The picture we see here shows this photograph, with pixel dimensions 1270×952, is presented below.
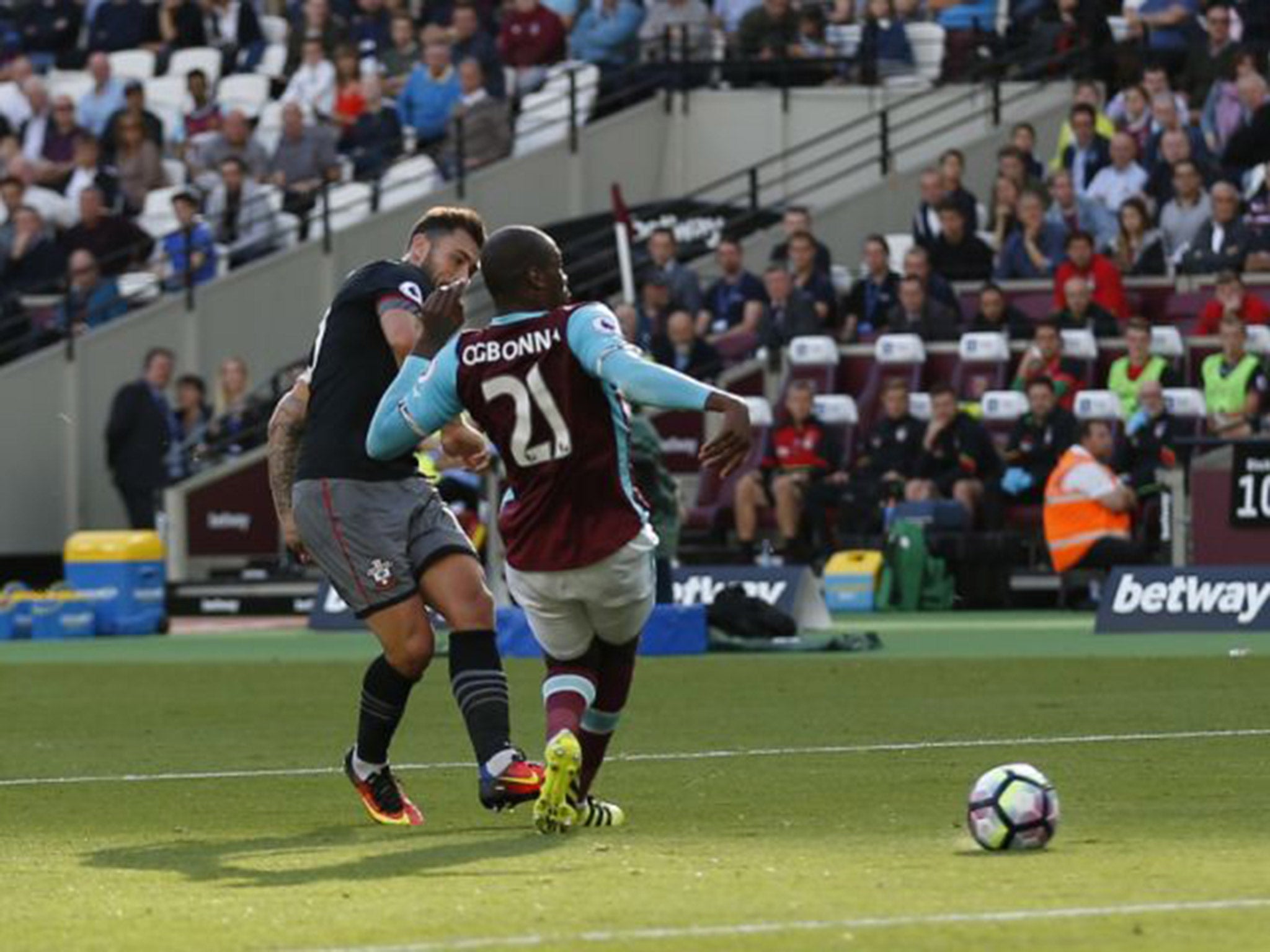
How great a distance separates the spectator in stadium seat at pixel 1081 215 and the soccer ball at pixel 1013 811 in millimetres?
20641

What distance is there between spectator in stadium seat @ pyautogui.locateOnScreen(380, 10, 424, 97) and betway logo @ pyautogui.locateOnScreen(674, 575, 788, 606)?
12960 millimetres

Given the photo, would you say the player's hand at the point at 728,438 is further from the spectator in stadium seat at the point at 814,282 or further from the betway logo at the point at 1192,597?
the spectator in stadium seat at the point at 814,282

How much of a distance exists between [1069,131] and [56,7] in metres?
14.0

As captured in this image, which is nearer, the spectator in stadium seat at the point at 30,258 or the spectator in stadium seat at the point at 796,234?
the spectator in stadium seat at the point at 796,234

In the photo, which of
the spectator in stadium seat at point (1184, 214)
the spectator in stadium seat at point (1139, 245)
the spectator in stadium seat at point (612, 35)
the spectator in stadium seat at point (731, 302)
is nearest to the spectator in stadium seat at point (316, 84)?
the spectator in stadium seat at point (612, 35)

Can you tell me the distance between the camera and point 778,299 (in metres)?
31.4

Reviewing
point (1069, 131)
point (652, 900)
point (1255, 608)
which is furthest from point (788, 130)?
point (652, 900)

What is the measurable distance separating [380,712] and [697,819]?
1214 millimetres

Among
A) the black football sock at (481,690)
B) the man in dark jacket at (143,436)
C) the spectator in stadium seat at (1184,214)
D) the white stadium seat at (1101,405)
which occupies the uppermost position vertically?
the black football sock at (481,690)

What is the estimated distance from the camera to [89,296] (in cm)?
3494

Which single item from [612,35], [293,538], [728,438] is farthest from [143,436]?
[728,438]

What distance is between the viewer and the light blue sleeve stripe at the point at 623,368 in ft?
35.9

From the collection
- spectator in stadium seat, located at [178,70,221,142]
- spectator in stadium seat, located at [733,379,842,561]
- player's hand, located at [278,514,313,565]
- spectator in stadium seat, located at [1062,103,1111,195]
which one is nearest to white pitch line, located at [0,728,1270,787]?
player's hand, located at [278,514,313,565]

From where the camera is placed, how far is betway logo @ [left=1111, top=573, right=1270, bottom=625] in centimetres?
2320
